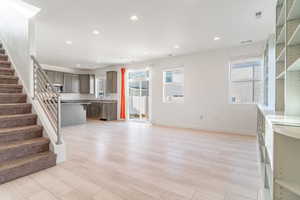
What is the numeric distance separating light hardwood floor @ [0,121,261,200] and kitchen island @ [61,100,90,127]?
8.66 ft

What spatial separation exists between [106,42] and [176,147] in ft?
11.3

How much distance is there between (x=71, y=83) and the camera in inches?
326

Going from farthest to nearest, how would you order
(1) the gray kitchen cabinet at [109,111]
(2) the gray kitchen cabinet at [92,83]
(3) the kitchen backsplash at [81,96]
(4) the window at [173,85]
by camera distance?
(2) the gray kitchen cabinet at [92,83] < (3) the kitchen backsplash at [81,96] < (1) the gray kitchen cabinet at [109,111] < (4) the window at [173,85]

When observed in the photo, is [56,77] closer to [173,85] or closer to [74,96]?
[74,96]

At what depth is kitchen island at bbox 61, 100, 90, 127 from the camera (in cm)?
553

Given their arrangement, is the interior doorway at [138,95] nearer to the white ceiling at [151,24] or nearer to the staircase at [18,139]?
the white ceiling at [151,24]

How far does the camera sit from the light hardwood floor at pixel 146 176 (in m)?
1.70

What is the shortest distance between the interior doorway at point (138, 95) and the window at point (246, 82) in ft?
11.1

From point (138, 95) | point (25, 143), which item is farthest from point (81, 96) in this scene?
point (25, 143)

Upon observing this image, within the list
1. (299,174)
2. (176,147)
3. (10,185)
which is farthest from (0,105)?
(299,174)

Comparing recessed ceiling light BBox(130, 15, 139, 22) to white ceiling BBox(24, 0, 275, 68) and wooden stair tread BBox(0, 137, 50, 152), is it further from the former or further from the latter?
wooden stair tread BBox(0, 137, 50, 152)

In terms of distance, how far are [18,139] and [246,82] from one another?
558cm

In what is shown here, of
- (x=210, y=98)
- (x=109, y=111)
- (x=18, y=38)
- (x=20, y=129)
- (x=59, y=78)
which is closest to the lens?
(x=20, y=129)

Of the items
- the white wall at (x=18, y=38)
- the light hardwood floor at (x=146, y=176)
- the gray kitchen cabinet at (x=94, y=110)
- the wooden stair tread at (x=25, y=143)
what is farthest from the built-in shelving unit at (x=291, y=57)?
the gray kitchen cabinet at (x=94, y=110)
